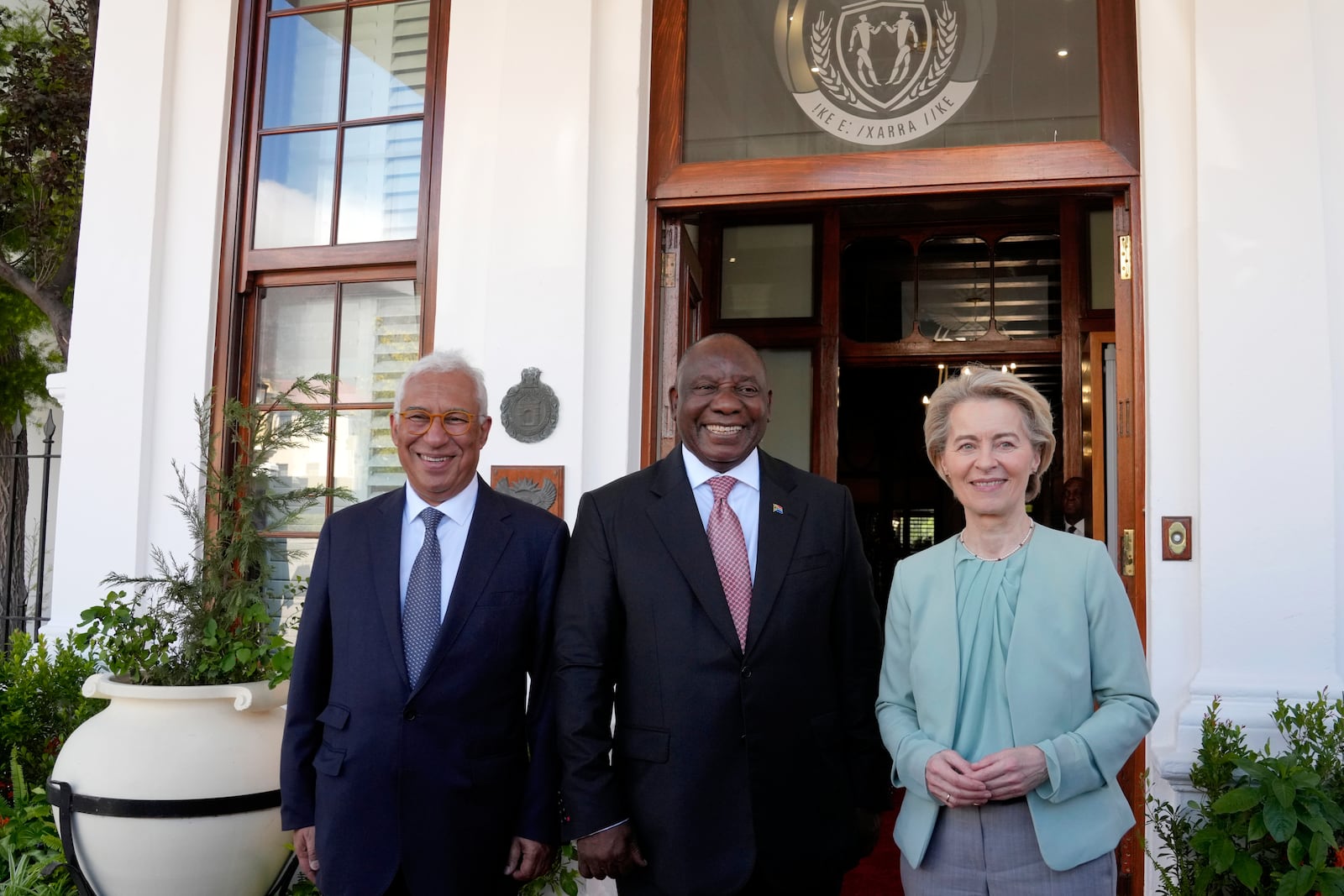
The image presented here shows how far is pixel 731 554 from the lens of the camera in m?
2.52

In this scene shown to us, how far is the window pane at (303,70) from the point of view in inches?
197

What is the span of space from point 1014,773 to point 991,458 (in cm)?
61

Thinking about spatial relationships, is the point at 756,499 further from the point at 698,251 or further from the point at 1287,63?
the point at 698,251

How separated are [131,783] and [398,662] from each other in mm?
1350

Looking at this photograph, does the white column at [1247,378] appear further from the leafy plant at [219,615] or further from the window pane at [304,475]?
the window pane at [304,475]

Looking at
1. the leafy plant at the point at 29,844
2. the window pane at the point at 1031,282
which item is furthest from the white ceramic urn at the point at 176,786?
the window pane at the point at 1031,282

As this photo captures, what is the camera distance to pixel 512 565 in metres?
2.63

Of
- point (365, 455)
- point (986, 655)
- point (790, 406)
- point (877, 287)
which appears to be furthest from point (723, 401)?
point (877, 287)

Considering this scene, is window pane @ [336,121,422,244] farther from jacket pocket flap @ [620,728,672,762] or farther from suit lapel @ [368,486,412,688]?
jacket pocket flap @ [620,728,672,762]

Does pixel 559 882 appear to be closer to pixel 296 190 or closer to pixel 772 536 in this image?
pixel 772 536

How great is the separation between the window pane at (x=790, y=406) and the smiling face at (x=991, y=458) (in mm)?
4648

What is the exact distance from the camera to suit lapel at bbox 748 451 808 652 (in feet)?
7.97

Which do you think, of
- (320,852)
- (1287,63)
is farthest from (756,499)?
(1287,63)

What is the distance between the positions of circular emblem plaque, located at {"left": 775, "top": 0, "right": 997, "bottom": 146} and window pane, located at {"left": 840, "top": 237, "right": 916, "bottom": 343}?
3.62 metres
